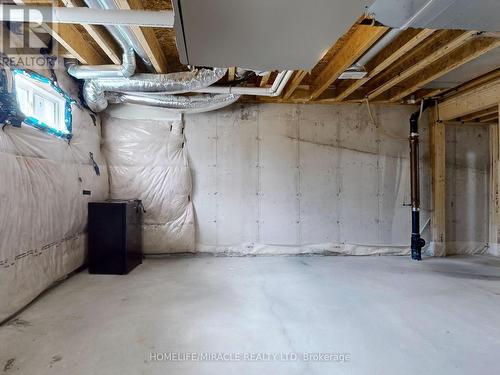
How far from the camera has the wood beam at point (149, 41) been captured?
1.87m

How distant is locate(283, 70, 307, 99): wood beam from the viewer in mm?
2950

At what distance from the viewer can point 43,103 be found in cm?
257

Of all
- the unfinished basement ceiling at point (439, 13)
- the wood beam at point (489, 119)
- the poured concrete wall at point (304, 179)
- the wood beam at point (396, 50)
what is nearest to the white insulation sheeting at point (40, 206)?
the poured concrete wall at point (304, 179)

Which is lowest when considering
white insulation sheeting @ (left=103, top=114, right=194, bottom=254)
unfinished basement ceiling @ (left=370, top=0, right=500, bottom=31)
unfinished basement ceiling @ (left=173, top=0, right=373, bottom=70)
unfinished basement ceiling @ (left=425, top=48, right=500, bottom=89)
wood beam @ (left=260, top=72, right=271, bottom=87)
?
white insulation sheeting @ (left=103, top=114, right=194, bottom=254)

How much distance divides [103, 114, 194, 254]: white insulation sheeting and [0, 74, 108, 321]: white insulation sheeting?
17.8 inches

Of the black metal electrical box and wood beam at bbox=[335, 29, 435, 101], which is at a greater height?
wood beam at bbox=[335, 29, 435, 101]

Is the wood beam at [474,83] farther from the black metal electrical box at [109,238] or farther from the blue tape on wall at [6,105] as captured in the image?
the blue tape on wall at [6,105]

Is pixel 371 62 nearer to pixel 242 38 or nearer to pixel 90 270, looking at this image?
pixel 242 38

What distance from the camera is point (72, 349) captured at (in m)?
1.71

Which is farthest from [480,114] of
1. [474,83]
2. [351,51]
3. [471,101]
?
[351,51]

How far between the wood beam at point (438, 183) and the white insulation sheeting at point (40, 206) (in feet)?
14.9

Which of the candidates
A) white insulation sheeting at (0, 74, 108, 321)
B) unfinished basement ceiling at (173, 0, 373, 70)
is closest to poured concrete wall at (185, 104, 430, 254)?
white insulation sheeting at (0, 74, 108, 321)

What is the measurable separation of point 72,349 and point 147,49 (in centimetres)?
222

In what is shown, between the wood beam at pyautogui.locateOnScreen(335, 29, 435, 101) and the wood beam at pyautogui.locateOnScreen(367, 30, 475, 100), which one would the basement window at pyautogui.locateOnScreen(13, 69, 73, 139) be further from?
the wood beam at pyautogui.locateOnScreen(367, 30, 475, 100)
